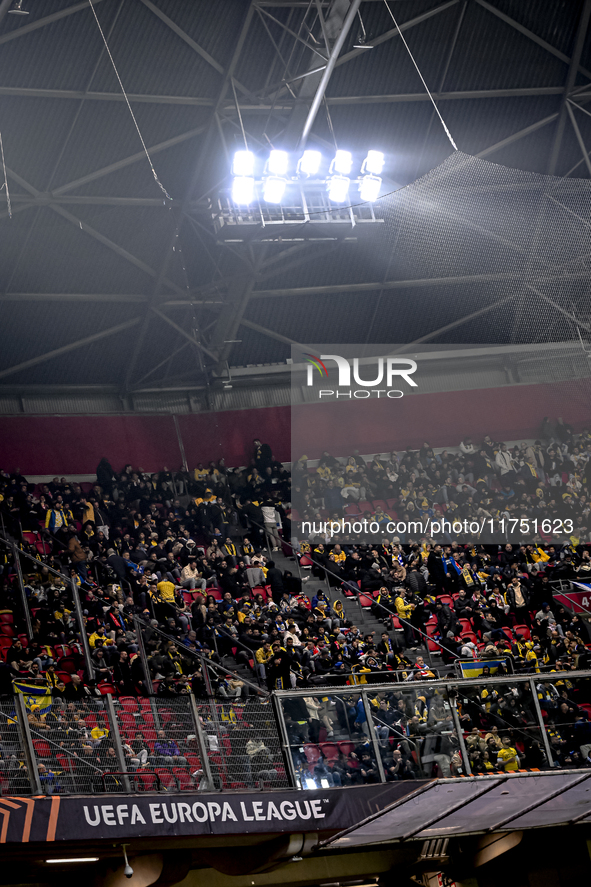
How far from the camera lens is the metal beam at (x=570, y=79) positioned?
824 inches

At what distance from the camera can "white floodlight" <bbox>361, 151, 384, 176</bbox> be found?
68.3 feet

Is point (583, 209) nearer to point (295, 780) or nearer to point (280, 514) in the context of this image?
point (280, 514)

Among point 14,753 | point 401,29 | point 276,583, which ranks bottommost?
point 14,753

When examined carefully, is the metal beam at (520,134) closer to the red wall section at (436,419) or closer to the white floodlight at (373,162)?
the white floodlight at (373,162)

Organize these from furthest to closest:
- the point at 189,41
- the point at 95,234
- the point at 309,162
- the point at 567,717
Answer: the point at 95,234, the point at 309,162, the point at 189,41, the point at 567,717

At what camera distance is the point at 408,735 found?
1180 cm

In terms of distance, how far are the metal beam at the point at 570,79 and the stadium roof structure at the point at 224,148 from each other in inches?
1.4

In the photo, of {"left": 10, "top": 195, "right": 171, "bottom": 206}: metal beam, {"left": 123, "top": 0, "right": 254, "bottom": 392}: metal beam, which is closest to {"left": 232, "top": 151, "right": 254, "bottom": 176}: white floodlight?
{"left": 123, "top": 0, "right": 254, "bottom": 392}: metal beam

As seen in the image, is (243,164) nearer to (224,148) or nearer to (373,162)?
(224,148)

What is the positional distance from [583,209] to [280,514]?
949cm

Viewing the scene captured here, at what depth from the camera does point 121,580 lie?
1828 cm

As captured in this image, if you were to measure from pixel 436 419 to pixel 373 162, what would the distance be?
5444mm

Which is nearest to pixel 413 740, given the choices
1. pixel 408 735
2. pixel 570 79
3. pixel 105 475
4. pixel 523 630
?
pixel 408 735

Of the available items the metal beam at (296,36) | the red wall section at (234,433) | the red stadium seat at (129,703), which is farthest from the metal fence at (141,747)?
the red wall section at (234,433)
